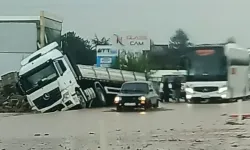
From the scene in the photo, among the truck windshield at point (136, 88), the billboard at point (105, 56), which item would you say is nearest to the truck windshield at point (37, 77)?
the truck windshield at point (136, 88)

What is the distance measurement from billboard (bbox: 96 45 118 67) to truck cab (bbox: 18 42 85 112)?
3018 cm

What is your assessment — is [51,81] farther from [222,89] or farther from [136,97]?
[222,89]

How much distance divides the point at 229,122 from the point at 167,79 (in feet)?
89.2

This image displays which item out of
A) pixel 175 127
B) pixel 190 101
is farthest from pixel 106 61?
pixel 175 127

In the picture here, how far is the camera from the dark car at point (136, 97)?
110 feet

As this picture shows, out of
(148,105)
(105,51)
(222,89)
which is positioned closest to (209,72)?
(222,89)

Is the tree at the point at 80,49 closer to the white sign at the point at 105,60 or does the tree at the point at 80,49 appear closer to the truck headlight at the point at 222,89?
the white sign at the point at 105,60

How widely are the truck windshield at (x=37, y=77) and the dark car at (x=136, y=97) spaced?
13.5 ft

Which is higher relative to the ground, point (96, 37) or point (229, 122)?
point (96, 37)

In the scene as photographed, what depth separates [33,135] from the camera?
Answer: 20.6 metres

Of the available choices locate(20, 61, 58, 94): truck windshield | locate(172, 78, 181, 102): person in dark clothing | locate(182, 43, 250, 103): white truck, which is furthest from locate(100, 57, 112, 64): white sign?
locate(20, 61, 58, 94): truck windshield

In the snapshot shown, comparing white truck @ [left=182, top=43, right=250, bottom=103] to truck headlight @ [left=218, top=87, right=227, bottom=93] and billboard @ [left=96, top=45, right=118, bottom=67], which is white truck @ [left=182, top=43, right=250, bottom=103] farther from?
billboard @ [left=96, top=45, right=118, bottom=67]

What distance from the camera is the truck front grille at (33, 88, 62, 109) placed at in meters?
35.8

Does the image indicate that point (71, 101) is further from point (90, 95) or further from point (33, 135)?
point (33, 135)
